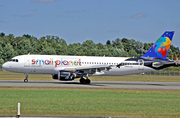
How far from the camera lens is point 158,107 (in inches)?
818

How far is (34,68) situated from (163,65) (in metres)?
19.5

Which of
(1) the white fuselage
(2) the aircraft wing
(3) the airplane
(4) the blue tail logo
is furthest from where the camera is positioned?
(4) the blue tail logo

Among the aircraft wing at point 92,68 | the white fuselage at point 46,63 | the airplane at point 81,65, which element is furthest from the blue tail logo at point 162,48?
the aircraft wing at point 92,68

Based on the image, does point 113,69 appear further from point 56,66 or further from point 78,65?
point 56,66

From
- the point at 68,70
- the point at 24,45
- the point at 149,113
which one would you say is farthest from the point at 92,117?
the point at 24,45

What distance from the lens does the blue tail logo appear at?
49750 millimetres

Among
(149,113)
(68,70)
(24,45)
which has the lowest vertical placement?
(149,113)

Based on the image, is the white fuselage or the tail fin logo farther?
the tail fin logo

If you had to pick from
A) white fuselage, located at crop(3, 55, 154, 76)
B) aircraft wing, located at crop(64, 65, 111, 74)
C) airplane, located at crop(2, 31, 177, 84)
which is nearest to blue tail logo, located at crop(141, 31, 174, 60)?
airplane, located at crop(2, 31, 177, 84)

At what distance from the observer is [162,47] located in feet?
164

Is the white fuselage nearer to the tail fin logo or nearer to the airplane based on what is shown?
the airplane

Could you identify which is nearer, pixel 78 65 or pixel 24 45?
pixel 78 65

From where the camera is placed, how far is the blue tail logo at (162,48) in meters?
49.8

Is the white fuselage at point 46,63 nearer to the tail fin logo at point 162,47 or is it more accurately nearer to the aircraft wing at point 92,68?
the aircraft wing at point 92,68
